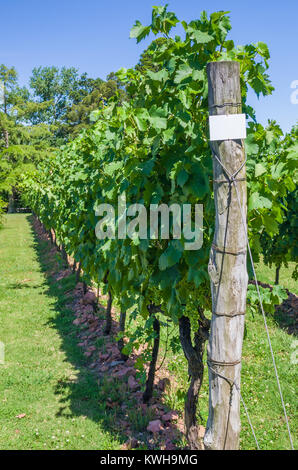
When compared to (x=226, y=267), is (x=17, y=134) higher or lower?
higher

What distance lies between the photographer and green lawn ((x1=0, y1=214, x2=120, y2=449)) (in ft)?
13.0

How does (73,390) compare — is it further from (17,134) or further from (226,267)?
(17,134)

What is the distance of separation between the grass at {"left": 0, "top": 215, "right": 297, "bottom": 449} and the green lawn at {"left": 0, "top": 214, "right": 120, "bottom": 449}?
0.03 feet

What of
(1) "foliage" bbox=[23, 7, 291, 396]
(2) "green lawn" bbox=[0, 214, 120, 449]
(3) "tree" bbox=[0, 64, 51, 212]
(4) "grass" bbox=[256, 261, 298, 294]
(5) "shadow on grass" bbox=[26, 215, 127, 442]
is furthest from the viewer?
(3) "tree" bbox=[0, 64, 51, 212]

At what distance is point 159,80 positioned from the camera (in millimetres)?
2848

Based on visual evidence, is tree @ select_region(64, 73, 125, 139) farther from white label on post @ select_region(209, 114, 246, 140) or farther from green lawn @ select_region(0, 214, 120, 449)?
white label on post @ select_region(209, 114, 246, 140)

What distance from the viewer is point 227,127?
2.11 meters

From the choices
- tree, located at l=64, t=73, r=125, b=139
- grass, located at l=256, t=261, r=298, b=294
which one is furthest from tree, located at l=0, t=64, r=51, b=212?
grass, located at l=256, t=261, r=298, b=294

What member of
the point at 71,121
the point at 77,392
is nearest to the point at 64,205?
the point at 77,392

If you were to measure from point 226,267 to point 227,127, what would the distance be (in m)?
0.75

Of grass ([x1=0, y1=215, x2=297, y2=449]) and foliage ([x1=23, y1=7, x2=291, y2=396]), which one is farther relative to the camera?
grass ([x1=0, y1=215, x2=297, y2=449])

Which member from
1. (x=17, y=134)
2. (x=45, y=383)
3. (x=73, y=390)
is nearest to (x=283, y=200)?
(x=73, y=390)

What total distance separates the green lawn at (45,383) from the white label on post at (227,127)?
3.12 meters

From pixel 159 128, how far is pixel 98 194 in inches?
119
